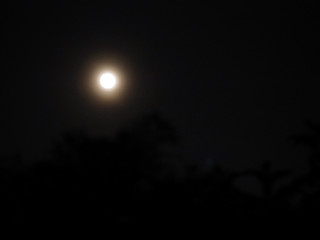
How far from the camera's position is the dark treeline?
2727 mm

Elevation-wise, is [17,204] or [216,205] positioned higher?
[17,204]

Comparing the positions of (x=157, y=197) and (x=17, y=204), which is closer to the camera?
(x=157, y=197)

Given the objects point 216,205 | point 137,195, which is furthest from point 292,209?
point 137,195

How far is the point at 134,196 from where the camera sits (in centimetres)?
335

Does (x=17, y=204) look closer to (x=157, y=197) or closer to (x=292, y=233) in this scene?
(x=157, y=197)

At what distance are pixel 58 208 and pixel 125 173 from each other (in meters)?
1.05

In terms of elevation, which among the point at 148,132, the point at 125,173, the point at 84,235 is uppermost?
the point at 148,132

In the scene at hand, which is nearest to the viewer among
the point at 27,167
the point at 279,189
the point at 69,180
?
the point at 279,189

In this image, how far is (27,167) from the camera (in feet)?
17.9

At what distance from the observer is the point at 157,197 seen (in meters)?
3.03

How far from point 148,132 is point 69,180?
4.08m

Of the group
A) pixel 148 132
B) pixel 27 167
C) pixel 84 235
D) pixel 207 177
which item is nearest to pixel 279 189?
pixel 207 177

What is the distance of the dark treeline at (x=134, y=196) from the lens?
8.95ft

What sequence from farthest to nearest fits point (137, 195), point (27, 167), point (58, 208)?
point (27, 167), point (58, 208), point (137, 195)
